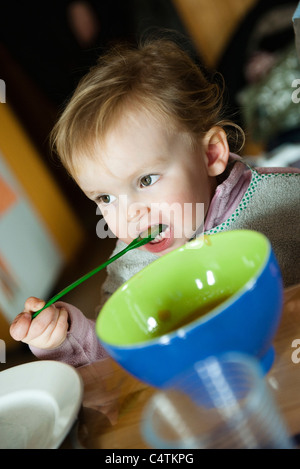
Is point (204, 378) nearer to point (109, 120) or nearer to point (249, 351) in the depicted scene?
point (249, 351)

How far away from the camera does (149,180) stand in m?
0.88

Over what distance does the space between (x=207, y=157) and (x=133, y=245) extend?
260 mm

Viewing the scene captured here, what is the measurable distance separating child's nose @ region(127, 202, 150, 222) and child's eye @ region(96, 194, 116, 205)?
4 cm

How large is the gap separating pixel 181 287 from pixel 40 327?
0.79ft

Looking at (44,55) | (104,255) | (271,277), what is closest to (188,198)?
(271,277)

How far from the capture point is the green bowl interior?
1.86 ft

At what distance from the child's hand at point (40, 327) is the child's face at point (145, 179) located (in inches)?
7.5

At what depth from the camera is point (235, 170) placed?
3.21 ft

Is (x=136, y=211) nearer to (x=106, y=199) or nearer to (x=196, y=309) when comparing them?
(x=106, y=199)

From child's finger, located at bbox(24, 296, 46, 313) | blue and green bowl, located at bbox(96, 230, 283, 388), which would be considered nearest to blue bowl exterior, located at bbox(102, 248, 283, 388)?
blue and green bowl, located at bbox(96, 230, 283, 388)

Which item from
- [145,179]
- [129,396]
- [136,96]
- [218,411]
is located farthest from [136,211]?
[218,411]

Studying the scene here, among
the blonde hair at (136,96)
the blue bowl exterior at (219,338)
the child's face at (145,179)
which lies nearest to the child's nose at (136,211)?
the child's face at (145,179)

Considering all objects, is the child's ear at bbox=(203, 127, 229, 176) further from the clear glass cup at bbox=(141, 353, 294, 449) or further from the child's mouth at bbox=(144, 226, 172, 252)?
the clear glass cup at bbox=(141, 353, 294, 449)

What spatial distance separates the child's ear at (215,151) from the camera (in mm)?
965
